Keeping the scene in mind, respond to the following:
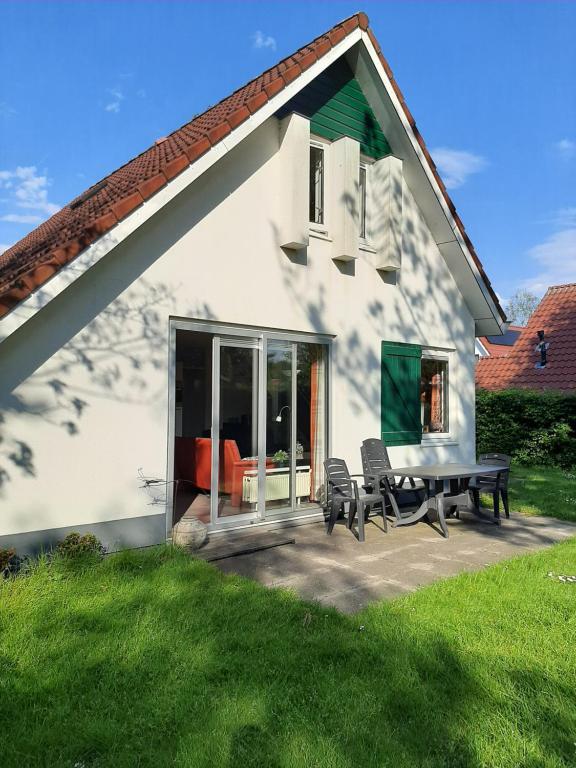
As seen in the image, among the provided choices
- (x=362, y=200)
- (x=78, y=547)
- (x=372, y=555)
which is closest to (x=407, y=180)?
(x=362, y=200)

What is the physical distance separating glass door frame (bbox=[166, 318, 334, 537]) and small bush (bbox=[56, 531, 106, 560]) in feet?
3.39

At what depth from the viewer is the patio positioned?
4.98 meters

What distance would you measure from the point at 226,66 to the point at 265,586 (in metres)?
11.9

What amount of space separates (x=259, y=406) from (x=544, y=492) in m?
6.42

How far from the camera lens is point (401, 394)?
923cm

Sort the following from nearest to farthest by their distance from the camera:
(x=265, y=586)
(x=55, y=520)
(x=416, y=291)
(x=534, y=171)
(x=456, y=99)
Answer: (x=265, y=586), (x=55, y=520), (x=416, y=291), (x=456, y=99), (x=534, y=171)

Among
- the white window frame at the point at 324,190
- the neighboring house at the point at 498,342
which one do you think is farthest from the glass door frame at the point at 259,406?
the neighboring house at the point at 498,342

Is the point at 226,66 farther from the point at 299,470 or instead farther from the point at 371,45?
the point at 299,470

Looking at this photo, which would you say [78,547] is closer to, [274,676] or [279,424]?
[274,676]

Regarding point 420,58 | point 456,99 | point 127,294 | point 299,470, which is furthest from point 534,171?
point 127,294

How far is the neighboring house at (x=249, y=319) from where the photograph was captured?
532 centimetres

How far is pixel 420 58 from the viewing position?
983 centimetres

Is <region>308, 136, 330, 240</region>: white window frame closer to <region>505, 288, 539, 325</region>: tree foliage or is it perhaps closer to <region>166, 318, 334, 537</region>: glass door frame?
<region>166, 318, 334, 537</region>: glass door frame

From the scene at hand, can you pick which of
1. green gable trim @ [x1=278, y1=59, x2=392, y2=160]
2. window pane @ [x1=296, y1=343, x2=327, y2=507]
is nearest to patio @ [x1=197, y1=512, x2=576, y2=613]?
window pane @ [x1=296, y1=343, x2=327, y2=507]
